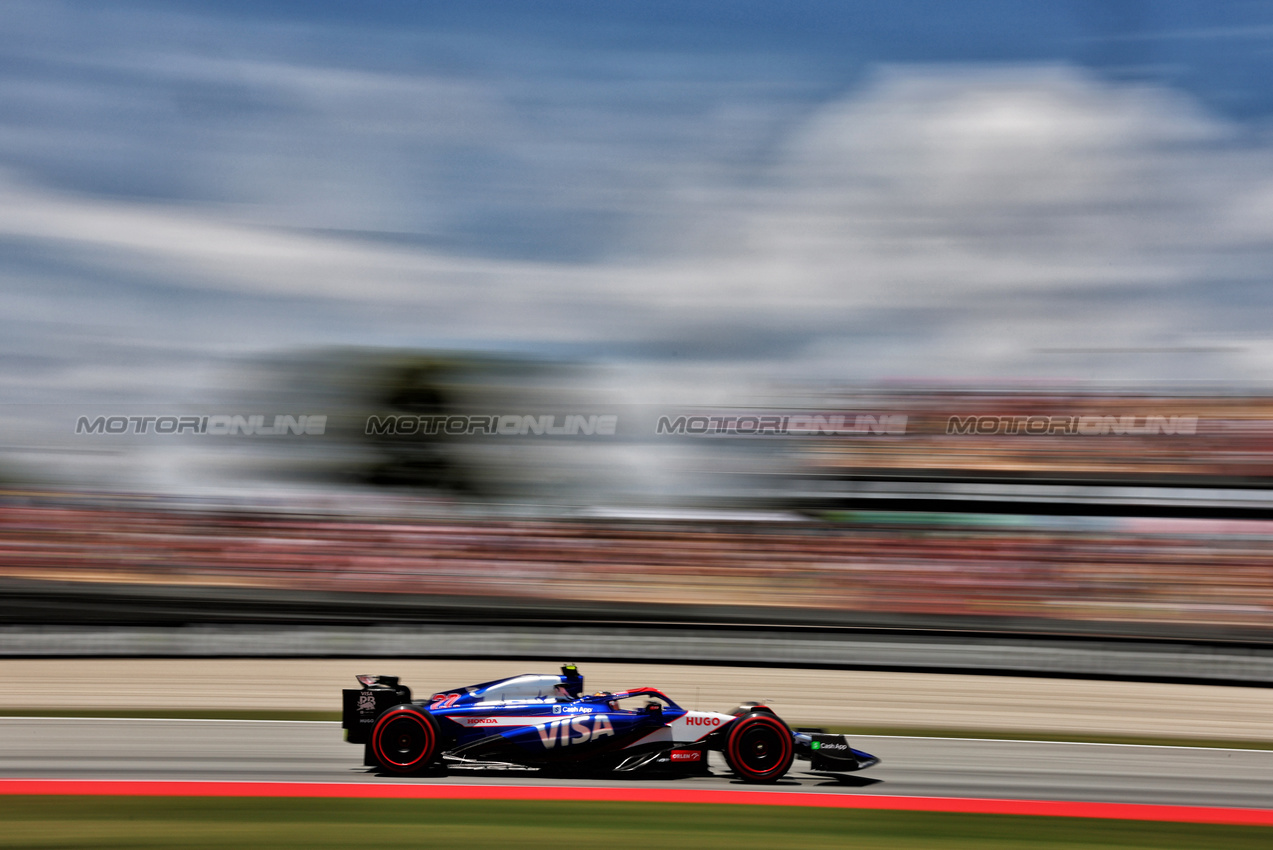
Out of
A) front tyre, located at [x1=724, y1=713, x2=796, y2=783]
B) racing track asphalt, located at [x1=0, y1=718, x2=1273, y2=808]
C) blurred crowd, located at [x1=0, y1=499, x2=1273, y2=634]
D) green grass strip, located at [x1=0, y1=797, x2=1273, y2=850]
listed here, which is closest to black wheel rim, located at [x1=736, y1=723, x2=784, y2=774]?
front tyre, located at [x1=724, y1=713, x2=796, y2=783]

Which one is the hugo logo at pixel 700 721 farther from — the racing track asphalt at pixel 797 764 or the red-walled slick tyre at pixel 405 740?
the red-walled slick tyre at pixel 405 740

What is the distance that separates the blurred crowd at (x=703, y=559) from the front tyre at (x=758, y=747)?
9405 mm

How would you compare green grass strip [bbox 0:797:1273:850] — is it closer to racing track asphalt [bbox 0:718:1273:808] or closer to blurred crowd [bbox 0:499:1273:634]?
racing track asphalt [bbox 0:718:1273:808]

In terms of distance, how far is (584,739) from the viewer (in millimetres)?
7199

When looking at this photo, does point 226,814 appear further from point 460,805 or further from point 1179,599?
point 1179,599

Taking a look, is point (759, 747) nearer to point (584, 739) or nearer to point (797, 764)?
point (797, 764)

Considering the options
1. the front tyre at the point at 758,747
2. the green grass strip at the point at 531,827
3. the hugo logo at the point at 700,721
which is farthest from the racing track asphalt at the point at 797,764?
the green grass strip at the point at 531,827

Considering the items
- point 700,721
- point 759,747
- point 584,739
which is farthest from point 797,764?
point 584,739

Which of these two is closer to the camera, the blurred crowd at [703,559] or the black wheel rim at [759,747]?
the black wheel rim at [759,747]

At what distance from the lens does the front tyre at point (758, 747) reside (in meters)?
7.20

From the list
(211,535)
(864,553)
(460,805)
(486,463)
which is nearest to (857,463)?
(864,553)

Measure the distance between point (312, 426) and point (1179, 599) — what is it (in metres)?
21.0

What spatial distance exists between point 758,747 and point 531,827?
185cm

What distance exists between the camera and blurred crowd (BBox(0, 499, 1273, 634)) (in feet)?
58.0
